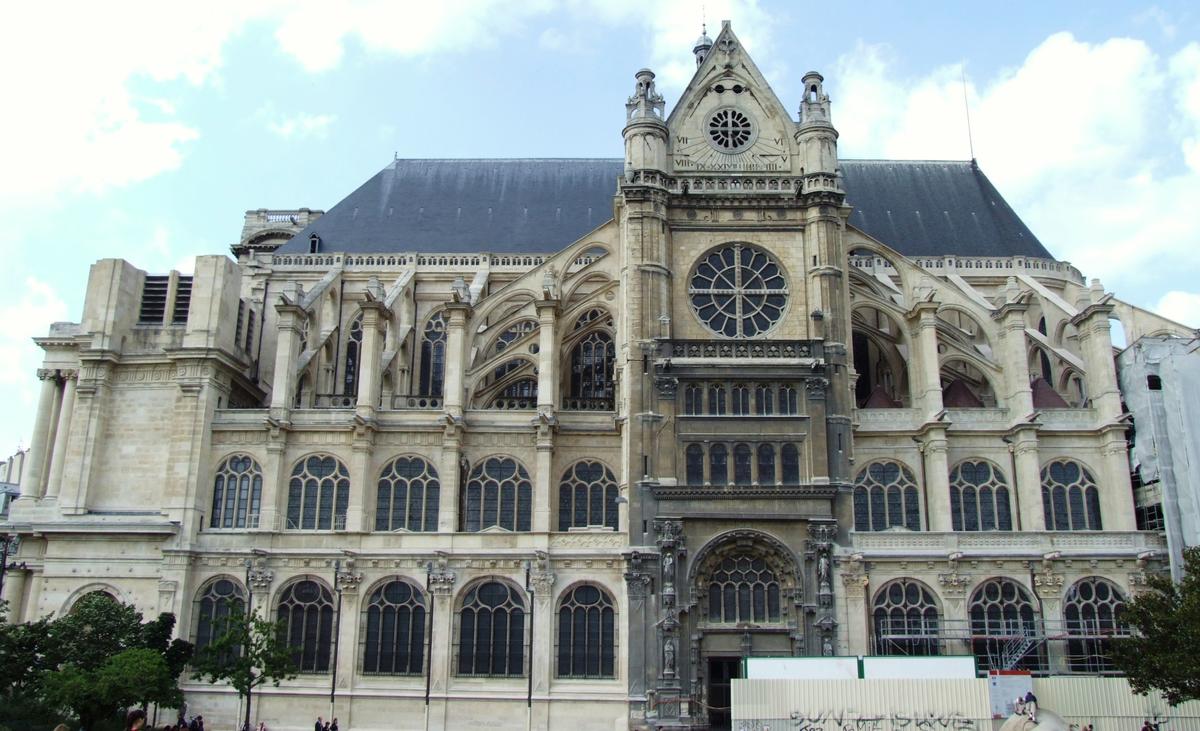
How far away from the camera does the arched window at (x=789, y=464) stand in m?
34.7

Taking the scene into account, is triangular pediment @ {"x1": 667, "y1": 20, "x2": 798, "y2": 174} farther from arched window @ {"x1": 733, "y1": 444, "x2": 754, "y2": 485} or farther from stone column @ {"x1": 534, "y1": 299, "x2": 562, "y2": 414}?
arched window @ {"x1": 733, "y1": 444, "x2": 754, "y2": 485}

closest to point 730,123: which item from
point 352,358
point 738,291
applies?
point 738,291

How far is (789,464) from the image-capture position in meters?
34.8

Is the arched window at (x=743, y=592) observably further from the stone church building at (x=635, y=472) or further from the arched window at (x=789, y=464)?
the arched window at (x=789, y=464)

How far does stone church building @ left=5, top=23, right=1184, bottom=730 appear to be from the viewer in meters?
33.9

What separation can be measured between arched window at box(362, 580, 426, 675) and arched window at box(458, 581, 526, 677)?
57.5 inches

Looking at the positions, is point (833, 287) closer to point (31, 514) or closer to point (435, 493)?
point (435, 493)

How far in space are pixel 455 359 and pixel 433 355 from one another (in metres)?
8.96

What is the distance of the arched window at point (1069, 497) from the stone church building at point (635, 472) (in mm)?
106

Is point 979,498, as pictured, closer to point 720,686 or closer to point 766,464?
point 766,464

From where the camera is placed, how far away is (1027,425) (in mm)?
35781

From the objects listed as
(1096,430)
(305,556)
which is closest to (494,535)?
(305,556)

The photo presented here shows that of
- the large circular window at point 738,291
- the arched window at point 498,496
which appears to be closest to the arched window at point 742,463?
the large circular window at point 738,291

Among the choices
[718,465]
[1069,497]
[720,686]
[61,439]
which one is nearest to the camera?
[720,686]
